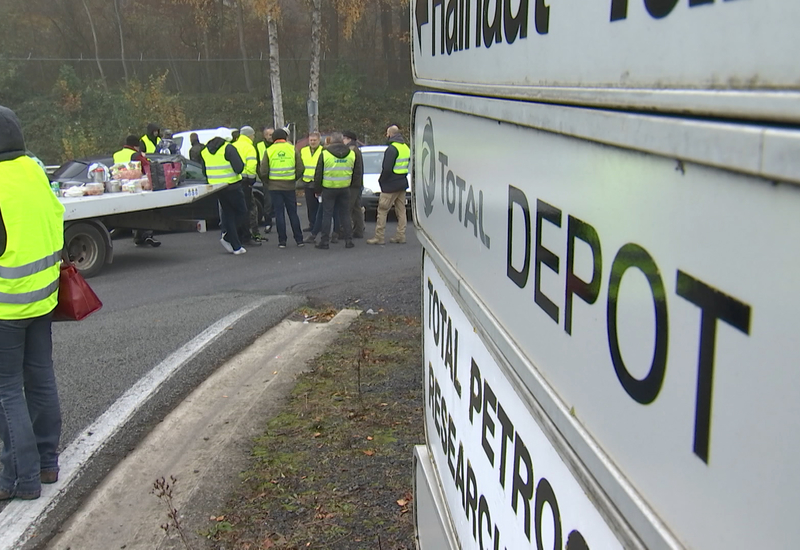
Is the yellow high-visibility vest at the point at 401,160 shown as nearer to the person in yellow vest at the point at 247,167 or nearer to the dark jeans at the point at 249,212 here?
the person in yellow vest at the point at 247,167

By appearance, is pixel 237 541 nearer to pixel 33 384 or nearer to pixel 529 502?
pixel 33 384

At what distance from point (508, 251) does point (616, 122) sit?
20.0 inches

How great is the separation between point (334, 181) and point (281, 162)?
91 centimetres

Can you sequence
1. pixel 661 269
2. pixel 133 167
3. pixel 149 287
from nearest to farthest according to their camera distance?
1. pixel 661 269
2. pixel 149 287
3. pixel 133 167

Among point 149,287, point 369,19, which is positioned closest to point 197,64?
point 369,19

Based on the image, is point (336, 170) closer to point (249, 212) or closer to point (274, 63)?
point (249, 212)

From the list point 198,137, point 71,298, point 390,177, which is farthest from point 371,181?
point 71,298

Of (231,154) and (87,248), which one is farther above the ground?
(231,154)

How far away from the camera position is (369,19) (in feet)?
137

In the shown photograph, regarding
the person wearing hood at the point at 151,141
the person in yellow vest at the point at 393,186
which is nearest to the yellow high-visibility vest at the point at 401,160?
the person in yellow vest at the point at 393,186

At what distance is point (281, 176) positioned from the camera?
12.5 metres

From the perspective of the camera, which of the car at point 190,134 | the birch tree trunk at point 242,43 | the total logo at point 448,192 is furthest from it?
the birch tree trunk at point 242,43

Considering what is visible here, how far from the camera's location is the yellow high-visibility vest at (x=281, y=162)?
1248 centimetres

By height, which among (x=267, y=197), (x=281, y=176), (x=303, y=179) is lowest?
(x=267, y=197)
